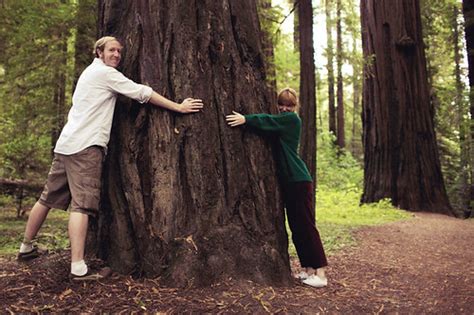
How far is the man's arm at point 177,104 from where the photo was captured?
382cm

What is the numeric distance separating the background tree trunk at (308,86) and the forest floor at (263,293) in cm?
174

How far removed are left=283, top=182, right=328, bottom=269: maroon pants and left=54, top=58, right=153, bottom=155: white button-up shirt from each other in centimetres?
169

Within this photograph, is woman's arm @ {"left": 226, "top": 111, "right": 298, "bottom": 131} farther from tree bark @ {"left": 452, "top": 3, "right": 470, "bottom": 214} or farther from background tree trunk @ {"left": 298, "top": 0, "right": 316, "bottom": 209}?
tree bark @ {"left": 452, "top": 3, "right": 470, "bottom": 214}

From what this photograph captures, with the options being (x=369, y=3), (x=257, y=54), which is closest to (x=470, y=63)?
(x=369, y=3)

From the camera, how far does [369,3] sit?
40.7 feet

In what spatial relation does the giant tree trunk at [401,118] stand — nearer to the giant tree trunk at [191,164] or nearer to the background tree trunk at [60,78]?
the background tree trunk at [60,78]

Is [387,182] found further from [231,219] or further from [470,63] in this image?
[231,219]

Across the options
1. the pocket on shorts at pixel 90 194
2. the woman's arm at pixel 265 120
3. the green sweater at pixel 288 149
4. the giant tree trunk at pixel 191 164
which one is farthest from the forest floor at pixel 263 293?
the woman's arm at pixel 265 120

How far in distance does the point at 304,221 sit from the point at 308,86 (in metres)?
2.92

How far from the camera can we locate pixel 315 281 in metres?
4.28

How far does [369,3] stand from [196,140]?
10.3 metres

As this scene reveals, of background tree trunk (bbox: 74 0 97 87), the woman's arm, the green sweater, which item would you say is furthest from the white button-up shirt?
background tree trunk (bbox: 74 0 97 87)

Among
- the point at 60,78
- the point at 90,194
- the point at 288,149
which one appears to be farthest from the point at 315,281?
the point at 60,78

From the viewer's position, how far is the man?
3773mm
